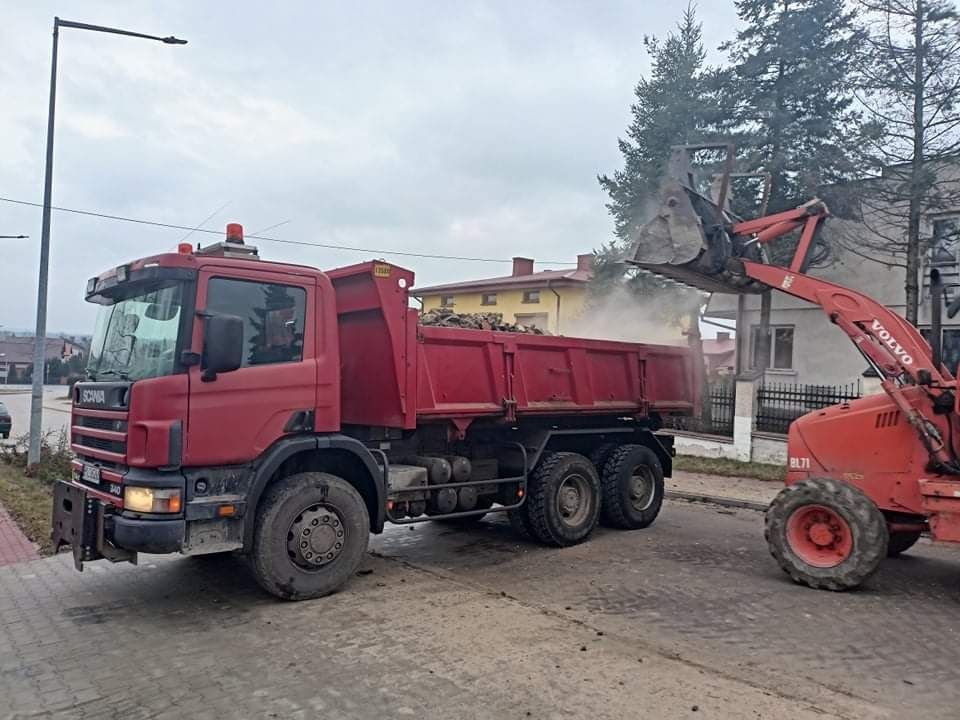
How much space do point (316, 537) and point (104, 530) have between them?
157 cm

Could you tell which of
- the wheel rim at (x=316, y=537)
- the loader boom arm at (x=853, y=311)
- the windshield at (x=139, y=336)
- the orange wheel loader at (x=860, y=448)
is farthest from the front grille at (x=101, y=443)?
the loader boom arm at (x=853, y=311)

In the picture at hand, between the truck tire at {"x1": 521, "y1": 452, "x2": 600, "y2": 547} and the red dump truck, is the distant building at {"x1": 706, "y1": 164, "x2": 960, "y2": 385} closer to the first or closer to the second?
the truck tire at {"x1": 521, "y1": 452, "x2": 600, "y2": 547}

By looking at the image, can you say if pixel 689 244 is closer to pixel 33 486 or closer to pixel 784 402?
pixel 784 402

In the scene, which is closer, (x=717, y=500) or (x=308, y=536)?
(x=308, y=536)

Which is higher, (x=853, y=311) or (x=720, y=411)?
(x=853, y=311)

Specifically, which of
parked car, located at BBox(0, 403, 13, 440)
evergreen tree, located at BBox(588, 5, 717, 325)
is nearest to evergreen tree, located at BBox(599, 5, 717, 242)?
evergreen tree, located at BBox(588, 5, 717, 325)

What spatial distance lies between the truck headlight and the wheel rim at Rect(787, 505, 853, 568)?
5330mm

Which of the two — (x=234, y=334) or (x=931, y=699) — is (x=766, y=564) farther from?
(x=234, y=334)

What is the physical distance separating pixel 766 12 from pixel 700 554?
50.3 feet

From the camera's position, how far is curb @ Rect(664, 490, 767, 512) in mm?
11281

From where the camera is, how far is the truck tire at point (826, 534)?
21.4 ft

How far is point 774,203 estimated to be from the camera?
17.3 meters

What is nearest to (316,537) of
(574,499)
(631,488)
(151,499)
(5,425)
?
(151,499)

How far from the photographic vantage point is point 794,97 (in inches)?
680
